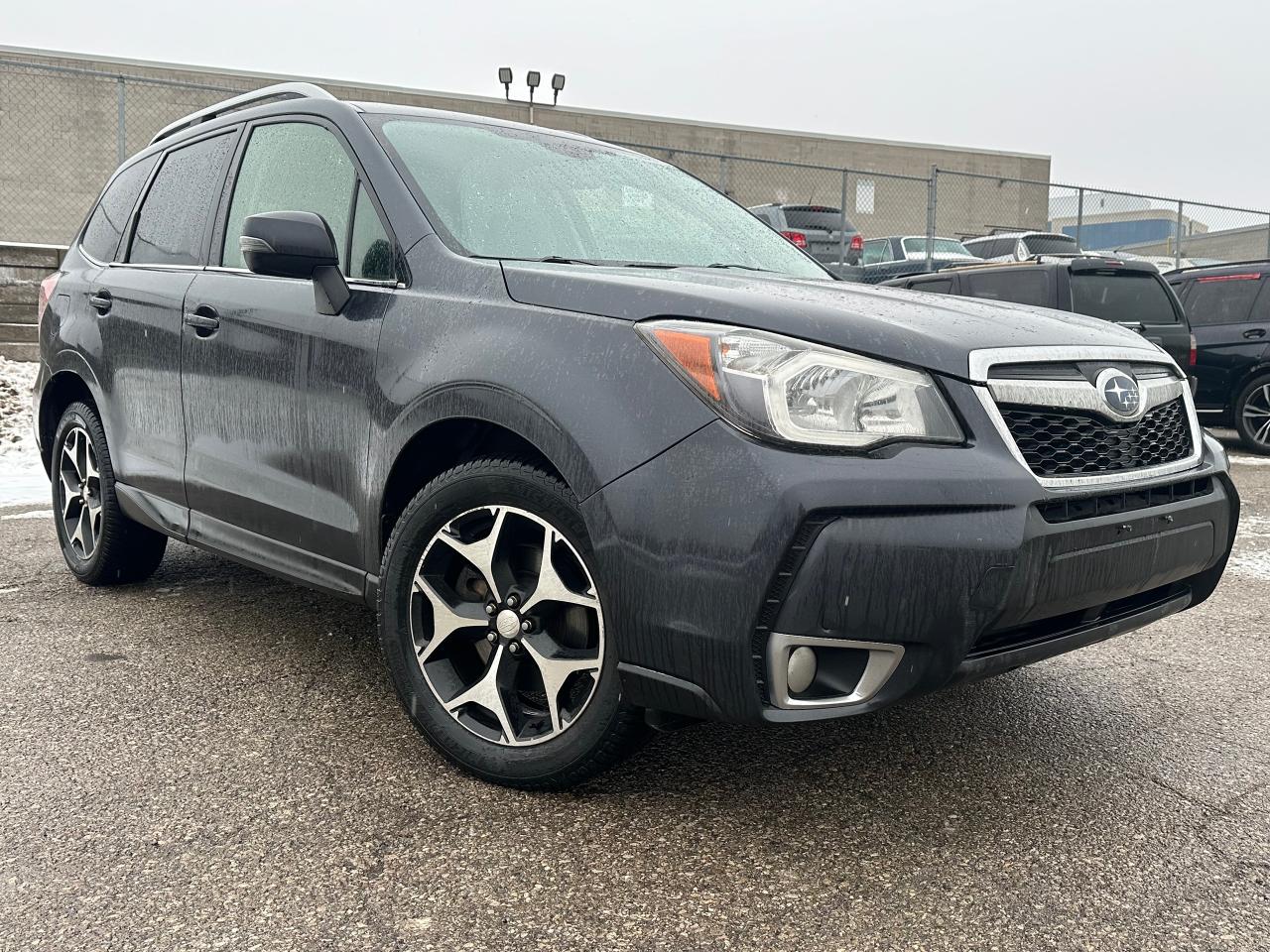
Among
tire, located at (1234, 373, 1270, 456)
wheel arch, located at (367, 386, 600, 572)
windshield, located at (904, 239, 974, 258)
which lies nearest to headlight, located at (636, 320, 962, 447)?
wheel arch, located at (367, 386, 600, 572)

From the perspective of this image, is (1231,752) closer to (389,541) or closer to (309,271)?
(389,541)

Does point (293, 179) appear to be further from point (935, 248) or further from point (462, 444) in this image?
point (935, 248)

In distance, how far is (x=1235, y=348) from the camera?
1017 cm

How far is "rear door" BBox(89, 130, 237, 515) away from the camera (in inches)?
147

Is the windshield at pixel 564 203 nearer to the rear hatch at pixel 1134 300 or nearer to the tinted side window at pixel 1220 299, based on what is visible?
the rear hatch at pixel 1134 300

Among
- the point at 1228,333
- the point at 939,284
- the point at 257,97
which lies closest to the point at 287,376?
the point at 257,97

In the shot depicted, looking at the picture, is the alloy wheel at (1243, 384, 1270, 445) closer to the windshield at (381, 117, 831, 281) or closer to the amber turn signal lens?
the windshield at (381, 117, 831, 281)

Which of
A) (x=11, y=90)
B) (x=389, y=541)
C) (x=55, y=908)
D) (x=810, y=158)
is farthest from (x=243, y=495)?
(x=810, y=158)

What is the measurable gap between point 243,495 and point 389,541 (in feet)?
2.76

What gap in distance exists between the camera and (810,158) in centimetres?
3219

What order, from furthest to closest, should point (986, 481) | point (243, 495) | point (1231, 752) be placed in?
point (243, 495)
point (1231, 752)
point (986, 481)

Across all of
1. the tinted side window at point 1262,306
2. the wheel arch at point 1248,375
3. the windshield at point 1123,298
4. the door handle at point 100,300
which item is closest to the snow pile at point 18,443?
the door handle at point 100,300

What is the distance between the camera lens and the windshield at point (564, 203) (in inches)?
119

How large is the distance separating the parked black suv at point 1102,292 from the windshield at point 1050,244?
823 cm
